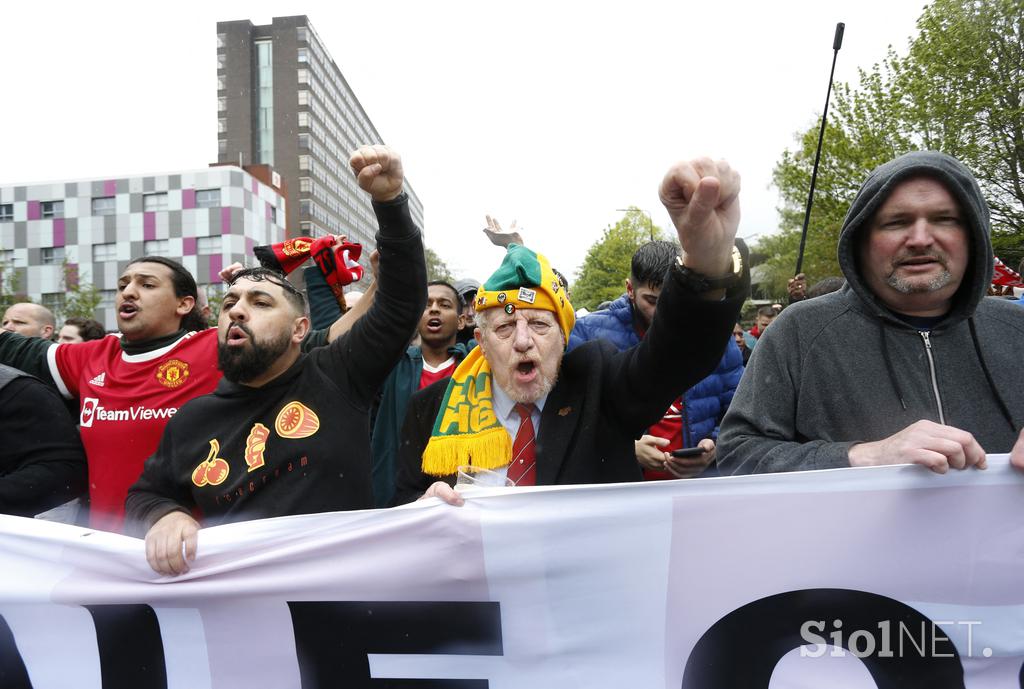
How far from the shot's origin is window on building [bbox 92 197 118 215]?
54.7m

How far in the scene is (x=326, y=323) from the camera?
12.7ft

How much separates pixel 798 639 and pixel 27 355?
11.5 ft

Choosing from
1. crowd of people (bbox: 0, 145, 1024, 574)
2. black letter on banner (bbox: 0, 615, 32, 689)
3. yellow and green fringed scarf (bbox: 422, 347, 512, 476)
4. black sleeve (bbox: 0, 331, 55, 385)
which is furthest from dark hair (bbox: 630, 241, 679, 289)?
black sleeve (bbox: 0, 331, 55, 385)

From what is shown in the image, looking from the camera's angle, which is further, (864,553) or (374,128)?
(374,128)

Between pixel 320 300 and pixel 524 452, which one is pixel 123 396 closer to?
pixel 320 300

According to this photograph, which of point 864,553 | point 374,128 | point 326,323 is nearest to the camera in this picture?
point 864,553

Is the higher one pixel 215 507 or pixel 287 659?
pixel 215 507

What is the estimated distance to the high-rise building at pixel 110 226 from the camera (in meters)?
54.2

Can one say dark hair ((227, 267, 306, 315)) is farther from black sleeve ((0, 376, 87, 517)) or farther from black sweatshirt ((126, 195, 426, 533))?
black sleeve ((0, 376, 87, 517))

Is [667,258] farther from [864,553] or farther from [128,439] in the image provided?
[128,439]

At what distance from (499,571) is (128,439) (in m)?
1.84

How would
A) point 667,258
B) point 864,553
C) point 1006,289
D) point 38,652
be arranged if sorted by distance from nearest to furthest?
point 864,553 < point 38,652 < point 667,258 < point 1006,289

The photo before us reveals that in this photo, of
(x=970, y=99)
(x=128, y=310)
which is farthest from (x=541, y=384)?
(x=970, y=99)

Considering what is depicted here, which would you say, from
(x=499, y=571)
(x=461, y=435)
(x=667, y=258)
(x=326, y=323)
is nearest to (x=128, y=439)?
(x=326, y=323)
